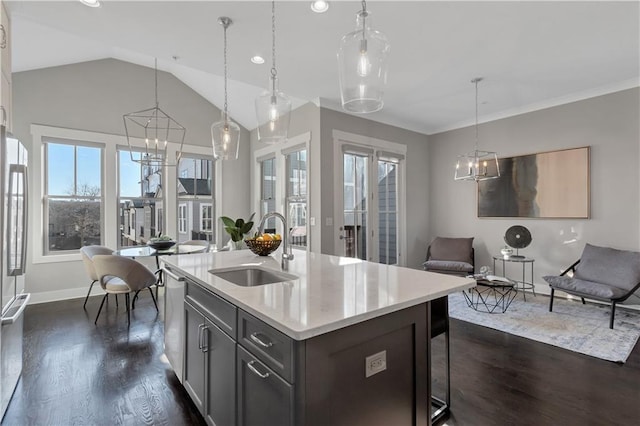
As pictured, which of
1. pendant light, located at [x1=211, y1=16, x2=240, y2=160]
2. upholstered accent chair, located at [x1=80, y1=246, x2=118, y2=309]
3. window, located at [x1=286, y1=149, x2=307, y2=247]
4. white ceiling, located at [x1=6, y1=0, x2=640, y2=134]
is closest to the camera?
white ceiling, located at [x1=6, y1=0, x2=640, y2=134]

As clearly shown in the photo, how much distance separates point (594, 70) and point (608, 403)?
358cm

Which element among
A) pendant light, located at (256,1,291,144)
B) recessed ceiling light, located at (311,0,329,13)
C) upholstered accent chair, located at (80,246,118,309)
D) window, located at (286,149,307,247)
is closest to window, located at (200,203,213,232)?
window, located at (286,149,307,247)

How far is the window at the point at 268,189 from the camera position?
5.74 meters

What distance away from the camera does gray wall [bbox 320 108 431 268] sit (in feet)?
14.7

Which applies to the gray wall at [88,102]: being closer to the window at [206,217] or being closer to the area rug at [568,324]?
the window at [206,217]

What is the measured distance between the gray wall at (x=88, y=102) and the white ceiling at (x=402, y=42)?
0.23m

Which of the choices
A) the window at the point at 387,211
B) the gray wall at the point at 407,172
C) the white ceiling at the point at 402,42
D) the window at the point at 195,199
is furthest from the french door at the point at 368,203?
the window at the point at 195,199

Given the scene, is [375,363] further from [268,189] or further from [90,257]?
[268,189]

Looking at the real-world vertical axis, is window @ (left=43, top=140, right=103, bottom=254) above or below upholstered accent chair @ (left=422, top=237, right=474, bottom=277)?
above

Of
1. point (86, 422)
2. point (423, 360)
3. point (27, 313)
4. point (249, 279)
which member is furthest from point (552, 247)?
point (27, 313)

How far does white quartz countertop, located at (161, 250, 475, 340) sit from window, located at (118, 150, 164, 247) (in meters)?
3.64

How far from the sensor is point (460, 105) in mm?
4750

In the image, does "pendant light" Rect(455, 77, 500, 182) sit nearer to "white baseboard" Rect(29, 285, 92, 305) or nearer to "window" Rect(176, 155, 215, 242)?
"window" Rect(176, 155, 215, 242)

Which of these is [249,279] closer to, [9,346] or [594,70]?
[9,346]
